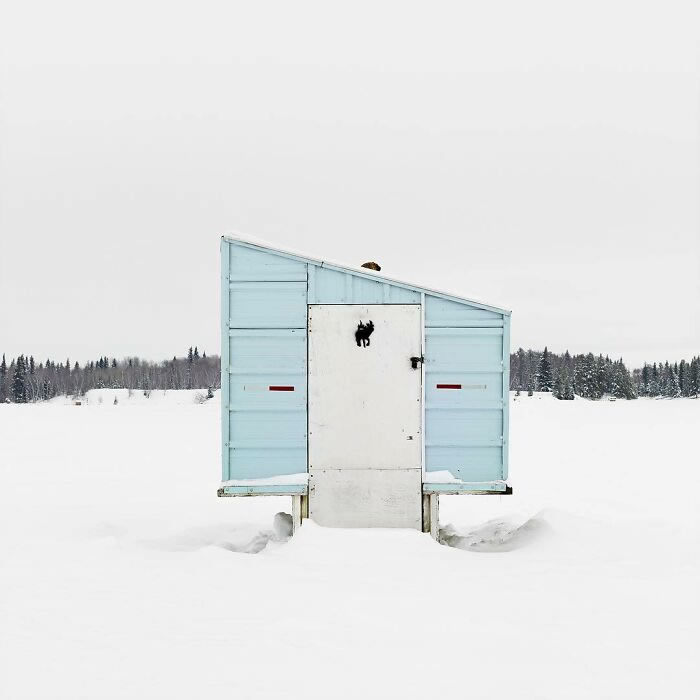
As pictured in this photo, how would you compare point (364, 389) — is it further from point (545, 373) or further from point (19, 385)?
point (19, 385)

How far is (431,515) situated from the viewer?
24.8 ft

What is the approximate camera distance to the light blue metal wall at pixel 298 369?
7.46 m

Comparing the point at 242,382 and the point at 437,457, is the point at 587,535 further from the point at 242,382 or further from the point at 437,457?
the point at 242,382

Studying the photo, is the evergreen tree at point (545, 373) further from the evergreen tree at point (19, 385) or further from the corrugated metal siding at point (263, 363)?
the corrugated metal siding at point (263, 363)

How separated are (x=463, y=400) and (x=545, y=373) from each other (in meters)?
78.9

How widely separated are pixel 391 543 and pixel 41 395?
9319cm

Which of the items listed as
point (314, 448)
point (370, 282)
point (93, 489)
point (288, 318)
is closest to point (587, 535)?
point (314, 448)

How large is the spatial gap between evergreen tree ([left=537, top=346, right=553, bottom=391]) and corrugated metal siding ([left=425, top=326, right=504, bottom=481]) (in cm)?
7780

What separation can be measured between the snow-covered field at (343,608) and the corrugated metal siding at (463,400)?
44.5 inches

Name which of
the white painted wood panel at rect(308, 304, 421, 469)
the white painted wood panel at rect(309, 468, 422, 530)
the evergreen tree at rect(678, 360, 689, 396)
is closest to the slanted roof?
the white painted wood panel at rect(308, 304, 421, 469)

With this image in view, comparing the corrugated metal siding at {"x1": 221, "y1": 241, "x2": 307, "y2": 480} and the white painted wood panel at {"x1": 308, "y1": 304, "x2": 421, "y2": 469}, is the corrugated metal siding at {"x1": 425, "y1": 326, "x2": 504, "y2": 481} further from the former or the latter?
the corrugated metal siding at {"x1": 221, "y1": 241, "x2": 307, "y2": 480}

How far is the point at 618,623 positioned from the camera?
17.1 feet

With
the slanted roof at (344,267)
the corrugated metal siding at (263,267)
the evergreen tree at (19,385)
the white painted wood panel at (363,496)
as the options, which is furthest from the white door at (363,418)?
the evergreen tree at (19,385)

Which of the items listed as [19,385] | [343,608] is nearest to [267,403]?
[343,608]
